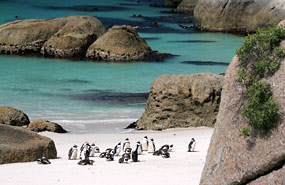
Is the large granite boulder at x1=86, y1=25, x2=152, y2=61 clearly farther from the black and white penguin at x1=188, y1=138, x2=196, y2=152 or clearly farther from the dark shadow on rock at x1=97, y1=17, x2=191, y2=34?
the black and white penguin at x1=188, y1=138, x2=196, y2=152

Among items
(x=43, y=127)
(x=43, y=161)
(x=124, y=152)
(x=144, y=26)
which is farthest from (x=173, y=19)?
(x=43, y=161)

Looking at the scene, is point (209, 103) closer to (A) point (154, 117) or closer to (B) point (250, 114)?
(A) point (154, 117)

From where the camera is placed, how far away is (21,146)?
12289 mm

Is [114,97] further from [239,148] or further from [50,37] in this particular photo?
[239,148]

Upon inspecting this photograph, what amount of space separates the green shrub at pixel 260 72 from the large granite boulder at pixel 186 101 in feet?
34.7

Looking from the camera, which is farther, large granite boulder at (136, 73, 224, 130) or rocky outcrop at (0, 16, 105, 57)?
rocky outcrop at (0, 16, 105, 57)


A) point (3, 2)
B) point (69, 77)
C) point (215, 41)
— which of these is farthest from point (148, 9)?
point (69, 77)

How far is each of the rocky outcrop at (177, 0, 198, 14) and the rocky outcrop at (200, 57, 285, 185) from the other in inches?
2423

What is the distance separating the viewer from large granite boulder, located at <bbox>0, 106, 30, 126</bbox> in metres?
18.7

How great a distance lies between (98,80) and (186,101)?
11.7 meters

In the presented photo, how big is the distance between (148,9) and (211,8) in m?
22.2

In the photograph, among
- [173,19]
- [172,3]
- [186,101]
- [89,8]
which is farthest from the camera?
[172,3]

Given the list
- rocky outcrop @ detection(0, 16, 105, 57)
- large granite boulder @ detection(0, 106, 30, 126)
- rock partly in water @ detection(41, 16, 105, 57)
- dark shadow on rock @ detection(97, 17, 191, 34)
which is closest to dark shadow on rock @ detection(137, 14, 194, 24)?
dark shadow on rock @ detection(97, 17, 191, 34)

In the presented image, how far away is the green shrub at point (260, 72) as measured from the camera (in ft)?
23.2
